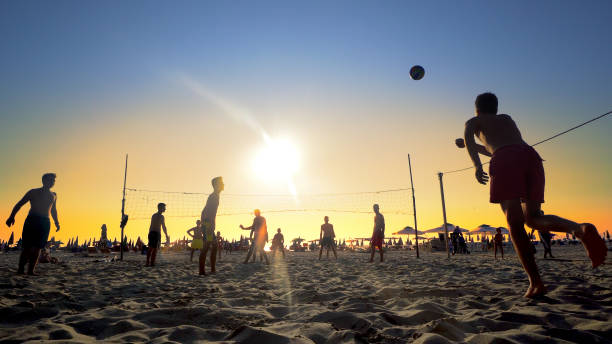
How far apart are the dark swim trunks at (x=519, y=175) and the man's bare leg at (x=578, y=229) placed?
10 cm

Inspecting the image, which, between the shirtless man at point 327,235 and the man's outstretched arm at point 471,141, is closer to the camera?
the man's outstretched arm at point 471,141

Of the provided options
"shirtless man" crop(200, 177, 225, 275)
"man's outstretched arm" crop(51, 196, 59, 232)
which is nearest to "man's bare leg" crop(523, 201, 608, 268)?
"shirtless man" crop(200, 177, 225, 275)

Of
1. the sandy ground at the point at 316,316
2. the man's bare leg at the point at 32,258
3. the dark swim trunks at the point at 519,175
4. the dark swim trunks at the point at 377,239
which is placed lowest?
the sandy ground at the point at 316,316

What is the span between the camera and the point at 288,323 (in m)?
1.83

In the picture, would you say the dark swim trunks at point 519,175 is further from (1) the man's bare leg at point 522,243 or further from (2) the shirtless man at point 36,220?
(2) the shirtless man at point 36,220

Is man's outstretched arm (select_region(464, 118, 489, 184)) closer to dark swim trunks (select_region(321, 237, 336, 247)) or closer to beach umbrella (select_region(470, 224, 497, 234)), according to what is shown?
dark swim trunks (select_region(321, 237, 336, 247))

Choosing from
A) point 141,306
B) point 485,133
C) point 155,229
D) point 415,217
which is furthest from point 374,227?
point 141,306

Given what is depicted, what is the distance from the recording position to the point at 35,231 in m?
4.54

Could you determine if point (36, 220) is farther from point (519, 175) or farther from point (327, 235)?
point (327, 235)

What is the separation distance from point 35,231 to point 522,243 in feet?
19.3

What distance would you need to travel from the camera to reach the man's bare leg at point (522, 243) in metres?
2.25

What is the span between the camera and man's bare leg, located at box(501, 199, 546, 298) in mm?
2250

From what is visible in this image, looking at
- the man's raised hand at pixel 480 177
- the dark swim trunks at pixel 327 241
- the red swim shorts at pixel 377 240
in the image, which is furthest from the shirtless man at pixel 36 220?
the dark swim trunks at pixel 327 241

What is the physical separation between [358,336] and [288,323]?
0.48 metres
